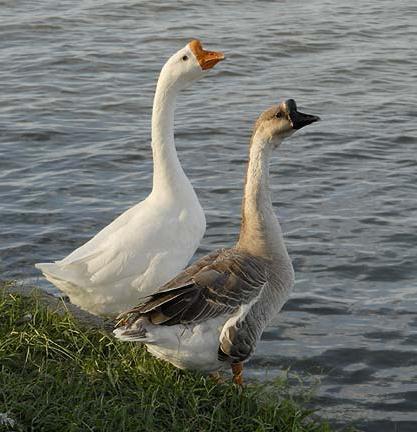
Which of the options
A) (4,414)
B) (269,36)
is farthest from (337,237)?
(269,36)

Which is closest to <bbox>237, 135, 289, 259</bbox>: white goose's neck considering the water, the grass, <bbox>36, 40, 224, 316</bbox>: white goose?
<bbox>36, 40, 224, 316</bbox>: white goose

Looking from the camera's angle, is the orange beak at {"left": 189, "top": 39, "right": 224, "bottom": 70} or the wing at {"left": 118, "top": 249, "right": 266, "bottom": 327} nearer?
the wing at {"left": 118, "top": 249, "right": 266, "bottom": 327}

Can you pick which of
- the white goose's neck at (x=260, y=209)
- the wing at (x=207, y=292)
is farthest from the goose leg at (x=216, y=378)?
the white goose's neck at (x=260, y=209)

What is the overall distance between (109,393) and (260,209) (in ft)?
4.59

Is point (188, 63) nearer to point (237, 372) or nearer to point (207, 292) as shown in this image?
point (207, 292)

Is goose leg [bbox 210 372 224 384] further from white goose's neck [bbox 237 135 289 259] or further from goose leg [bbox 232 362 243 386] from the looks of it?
white goose's neck [bbox 237 135 289 259]

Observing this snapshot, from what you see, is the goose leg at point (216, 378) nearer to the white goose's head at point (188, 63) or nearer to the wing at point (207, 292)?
the wing at point (207, 292)

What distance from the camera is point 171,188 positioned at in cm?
691

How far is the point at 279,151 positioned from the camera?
11.6 m

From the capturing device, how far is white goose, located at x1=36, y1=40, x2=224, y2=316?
6441mm

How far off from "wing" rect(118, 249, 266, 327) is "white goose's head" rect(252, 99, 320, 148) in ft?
2.34

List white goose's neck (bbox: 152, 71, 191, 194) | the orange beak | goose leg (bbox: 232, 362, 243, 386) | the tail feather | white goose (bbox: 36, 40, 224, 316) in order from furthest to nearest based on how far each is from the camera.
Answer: the orange beak, white goose's neck (bbox: 152, 71, 191, 194), white goose (bbox: 36, 40, 224, 316), goose leg (bbox: 232, 362, 243, 386), the tail feather

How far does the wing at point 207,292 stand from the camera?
5.53m

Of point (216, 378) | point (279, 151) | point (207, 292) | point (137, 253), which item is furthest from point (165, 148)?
point (279, 151)
